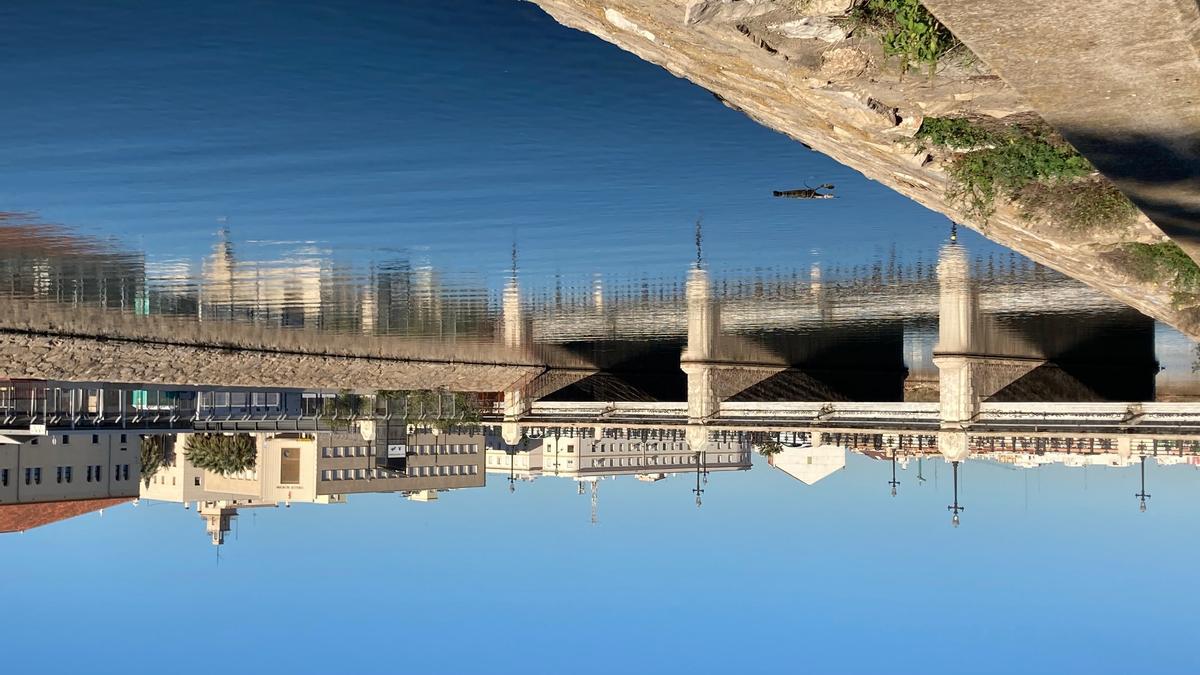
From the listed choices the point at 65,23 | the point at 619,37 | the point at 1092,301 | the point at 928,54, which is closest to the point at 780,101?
the point at 619,37

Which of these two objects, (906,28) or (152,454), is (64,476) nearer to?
(152,454)

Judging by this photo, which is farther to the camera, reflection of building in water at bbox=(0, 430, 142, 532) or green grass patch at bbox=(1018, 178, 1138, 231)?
reflection of building in water at bbox=(0, 430, 142, 532)

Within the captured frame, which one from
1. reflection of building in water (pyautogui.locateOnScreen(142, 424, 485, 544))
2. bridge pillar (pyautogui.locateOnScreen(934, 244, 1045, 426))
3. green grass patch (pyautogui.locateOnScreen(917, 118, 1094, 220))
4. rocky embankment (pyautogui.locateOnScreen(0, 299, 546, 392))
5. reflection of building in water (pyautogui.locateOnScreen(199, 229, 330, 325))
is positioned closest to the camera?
green grass patch (pyautogui.locateOnScreen(917, 118, 1094, 220))

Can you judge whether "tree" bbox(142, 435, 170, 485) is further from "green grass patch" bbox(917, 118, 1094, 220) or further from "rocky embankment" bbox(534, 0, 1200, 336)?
"green grass patch" bbox(917, 118, 1094, 220)

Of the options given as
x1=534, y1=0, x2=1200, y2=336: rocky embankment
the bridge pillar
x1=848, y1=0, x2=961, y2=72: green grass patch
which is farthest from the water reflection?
x1=848, y1=0, x2=961, y2=72: green grass patch

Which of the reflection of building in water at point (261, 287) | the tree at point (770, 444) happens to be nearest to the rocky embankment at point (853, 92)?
the reflection of building in water at point (261, 287)

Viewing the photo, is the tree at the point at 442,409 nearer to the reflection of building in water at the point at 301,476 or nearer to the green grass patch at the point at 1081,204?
the green grass patch at the point at 1081,204

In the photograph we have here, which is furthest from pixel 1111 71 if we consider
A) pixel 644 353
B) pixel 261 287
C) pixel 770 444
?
pixel 644 353
